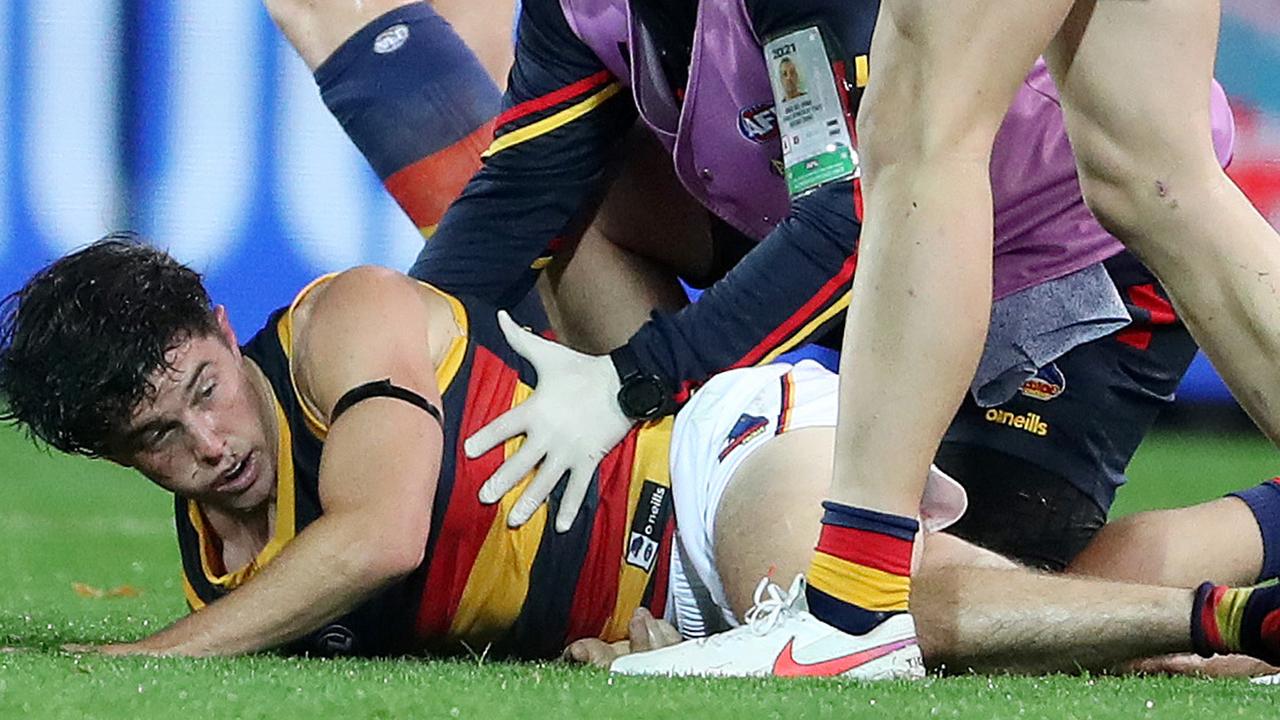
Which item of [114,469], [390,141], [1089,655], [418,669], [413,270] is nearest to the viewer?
[418,669]

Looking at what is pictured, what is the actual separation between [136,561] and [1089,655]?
81.3 inches

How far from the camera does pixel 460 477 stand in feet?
8.66

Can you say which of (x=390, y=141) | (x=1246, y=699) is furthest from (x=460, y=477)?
(x=390, y=141)

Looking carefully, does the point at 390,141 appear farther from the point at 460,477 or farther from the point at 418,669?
the point at 418,669

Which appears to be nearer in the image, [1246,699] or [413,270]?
[1246,699]

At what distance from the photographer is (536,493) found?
265cm

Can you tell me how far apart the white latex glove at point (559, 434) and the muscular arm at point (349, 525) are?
0.13 metres

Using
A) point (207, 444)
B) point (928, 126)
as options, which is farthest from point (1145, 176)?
point (207, 444)

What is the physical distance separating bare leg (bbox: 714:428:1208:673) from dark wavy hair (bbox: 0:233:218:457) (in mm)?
728

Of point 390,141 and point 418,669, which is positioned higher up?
point 390,141

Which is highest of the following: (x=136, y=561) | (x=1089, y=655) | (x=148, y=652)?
(x=148, y=652)

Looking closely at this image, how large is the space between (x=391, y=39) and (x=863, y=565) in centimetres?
200

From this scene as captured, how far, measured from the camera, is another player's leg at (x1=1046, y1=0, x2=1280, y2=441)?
2.16 meters

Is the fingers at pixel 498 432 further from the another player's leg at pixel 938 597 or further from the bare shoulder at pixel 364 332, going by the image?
the another player's leg at pixel 938 597
